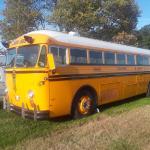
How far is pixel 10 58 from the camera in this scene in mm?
10930

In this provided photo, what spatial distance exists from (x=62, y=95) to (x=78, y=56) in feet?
4.78

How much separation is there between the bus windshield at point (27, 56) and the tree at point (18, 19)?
21406mm

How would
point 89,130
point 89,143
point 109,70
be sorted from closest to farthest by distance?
point 89,143
point 89,130
point 109,70

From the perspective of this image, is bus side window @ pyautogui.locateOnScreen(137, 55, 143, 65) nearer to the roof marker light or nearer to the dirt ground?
the dirt ground

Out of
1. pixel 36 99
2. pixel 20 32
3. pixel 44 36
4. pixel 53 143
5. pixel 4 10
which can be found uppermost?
pixel 4 10

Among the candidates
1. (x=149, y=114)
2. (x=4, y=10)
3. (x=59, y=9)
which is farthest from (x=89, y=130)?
(x=4, y=10)

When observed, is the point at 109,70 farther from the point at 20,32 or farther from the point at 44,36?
the point at 20,32

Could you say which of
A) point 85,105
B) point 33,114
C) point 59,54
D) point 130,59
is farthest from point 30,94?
point 130,59

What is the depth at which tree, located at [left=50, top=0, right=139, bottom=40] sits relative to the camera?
30078mm

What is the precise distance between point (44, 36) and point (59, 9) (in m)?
21.6

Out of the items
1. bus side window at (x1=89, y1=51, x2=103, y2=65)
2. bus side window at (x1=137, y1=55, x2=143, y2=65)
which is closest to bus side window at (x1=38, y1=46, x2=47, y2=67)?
bus side window at (x1=89, y1=51, x2=103, y2=65)

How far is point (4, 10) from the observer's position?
32781 mm

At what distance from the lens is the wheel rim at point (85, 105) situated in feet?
35.5

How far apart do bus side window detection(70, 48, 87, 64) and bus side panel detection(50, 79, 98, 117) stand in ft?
1.91
